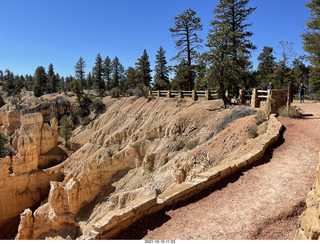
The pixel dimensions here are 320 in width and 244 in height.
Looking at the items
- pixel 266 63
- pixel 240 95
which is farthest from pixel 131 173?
pixel 266 63

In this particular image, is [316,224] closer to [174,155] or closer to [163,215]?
[163,215]

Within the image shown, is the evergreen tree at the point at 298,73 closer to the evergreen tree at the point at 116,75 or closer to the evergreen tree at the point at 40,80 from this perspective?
the evergreen tree at the point at 116,75

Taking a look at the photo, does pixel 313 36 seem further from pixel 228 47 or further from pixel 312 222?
pixel 312 222

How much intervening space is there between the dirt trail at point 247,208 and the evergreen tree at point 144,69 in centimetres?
3754

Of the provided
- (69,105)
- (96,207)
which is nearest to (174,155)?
(96,207)

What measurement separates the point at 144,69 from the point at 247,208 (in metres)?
40.3

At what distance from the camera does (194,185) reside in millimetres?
5688

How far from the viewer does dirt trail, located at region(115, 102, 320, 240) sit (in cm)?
411

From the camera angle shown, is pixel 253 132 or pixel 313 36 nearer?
pixel 253 132

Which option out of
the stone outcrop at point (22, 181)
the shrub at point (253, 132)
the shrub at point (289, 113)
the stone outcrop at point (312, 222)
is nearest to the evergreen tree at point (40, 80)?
the stone outcrop at point (22, 181)

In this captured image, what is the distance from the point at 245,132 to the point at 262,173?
432cm

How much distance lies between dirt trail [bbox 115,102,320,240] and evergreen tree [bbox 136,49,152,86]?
37.5 meters

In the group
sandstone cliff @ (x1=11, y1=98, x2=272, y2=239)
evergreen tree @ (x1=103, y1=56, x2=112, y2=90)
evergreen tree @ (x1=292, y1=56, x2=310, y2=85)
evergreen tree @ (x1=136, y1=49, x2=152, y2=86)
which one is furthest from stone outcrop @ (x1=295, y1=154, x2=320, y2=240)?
evergreen tree @ (x1=103, y1=56, x2=112, y2=90)

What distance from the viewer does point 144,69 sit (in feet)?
139
